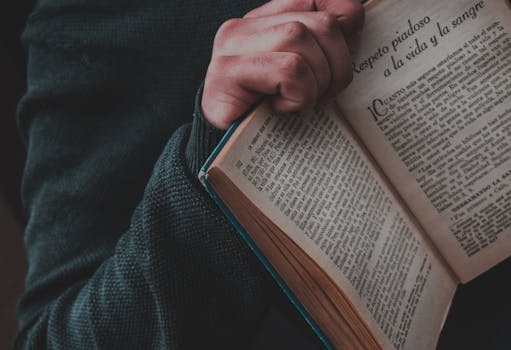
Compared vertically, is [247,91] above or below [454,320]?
above

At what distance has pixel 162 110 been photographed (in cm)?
90

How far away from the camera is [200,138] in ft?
1.91

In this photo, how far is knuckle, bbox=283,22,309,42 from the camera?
50 centimetres

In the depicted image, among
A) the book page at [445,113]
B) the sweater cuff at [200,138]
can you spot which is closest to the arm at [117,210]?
the sweater cuff at [200,138]

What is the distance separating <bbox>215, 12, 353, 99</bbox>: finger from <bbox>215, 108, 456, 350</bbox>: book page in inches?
1.6

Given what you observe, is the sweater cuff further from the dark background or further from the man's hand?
the dark background

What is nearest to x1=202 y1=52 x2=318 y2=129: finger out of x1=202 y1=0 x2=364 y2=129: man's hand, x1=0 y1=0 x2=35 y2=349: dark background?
x1=202 y1=0 x2=364 y2=129: man's hand

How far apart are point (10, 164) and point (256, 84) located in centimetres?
101

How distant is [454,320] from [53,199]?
0.59 meters

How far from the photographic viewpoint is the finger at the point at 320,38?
20.5 inches

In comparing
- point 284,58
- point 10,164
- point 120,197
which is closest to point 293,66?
point 284,58

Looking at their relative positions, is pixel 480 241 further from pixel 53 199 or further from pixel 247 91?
pixel 53 199

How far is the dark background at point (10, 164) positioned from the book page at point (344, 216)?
0.88 meters

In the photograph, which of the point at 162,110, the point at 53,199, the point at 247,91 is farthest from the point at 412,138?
the point at 53,199
